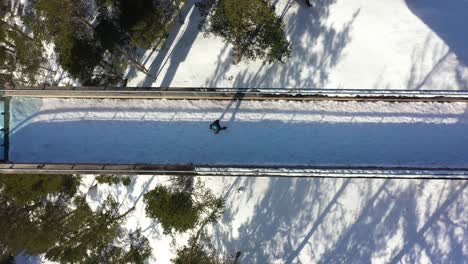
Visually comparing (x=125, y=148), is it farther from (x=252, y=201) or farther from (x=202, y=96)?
(x=252, y=201)

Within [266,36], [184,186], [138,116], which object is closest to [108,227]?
[184,186]

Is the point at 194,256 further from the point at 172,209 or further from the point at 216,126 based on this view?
the point at 216,126

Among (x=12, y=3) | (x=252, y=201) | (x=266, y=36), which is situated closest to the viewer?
(x=266, y=36)

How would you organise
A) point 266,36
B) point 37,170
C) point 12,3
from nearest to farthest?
point 37,170
point 266,36
point 12,3

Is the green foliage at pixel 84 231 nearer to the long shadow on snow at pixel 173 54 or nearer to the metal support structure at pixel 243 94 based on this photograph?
the metal support structure at pixel 243 94

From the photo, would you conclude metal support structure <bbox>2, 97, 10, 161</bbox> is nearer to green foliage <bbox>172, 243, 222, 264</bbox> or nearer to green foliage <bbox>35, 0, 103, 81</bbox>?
green foliage <bbox>35, 0, 103, 81</bbox>

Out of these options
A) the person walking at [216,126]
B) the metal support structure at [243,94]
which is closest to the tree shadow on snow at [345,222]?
the person walking at [216,126]

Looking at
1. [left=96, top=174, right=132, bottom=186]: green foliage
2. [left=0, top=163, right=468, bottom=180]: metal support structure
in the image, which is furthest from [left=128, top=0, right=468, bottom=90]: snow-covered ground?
[left=0, top=163, right=468, bottom=180]: metal support structure
